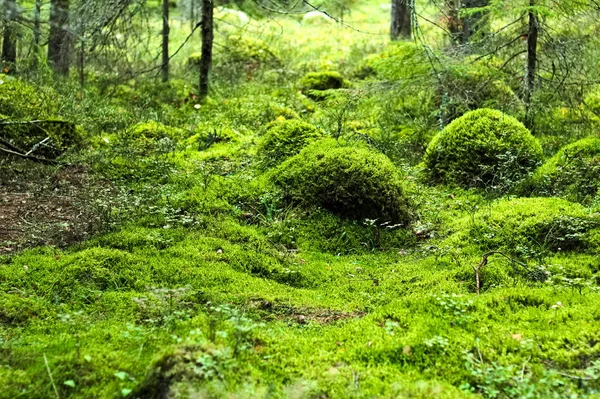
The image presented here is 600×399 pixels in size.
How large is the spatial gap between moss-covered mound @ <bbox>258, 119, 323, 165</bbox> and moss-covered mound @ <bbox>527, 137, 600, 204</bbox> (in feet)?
10.3

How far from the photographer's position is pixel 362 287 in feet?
15.3

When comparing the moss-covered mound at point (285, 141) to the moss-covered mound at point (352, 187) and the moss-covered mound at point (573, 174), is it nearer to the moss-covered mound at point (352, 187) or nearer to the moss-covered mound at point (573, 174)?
the moss-covered mound at point (352, 187)

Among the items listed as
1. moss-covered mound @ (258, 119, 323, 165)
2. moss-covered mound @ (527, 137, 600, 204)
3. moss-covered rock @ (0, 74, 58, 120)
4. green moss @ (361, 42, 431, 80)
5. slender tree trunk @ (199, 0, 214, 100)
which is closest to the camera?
moss-covered mound @ (527, 137, 600, 204)

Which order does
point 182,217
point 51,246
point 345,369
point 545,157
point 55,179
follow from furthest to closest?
point 545,157 → point 55,179 → point 182,217 → point 51,246 → point 345,369

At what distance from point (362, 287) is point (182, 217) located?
2.28 metres

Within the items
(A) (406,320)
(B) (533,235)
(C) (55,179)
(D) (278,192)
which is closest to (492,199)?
(B) (533,235)

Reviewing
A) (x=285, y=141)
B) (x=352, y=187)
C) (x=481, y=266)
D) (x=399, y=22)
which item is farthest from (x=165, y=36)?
(x=481, y=266)

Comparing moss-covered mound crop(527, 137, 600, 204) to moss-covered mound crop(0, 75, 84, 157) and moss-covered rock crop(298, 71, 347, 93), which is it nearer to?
moss-covered mound crop(0, 75, 84, 157)

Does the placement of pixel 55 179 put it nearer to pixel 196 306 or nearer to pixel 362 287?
pixel 196 306

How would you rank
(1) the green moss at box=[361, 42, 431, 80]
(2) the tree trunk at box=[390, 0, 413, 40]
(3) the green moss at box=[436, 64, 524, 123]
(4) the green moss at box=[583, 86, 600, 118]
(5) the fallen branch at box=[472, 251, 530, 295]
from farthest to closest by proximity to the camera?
(2) the tree trunk at box=[390, 0, 413, 40] → (4) the green moss at box=[583, 86, 600, 118] → (3) the green moss at box=[436, 64, 524, 123] → (1) the green moss at box=[361, 42, 431, 80] → (5) the fallen branch at box=[472, 251, 530, 295]

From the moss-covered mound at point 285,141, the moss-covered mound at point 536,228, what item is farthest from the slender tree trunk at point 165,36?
the moss-covered mound at point 536,228

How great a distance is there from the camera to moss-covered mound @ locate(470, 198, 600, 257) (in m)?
5.04

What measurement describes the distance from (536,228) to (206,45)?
28.4 ft

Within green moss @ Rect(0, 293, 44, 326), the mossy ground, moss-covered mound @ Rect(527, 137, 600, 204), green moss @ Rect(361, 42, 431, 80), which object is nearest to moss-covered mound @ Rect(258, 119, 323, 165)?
the mossy ground
